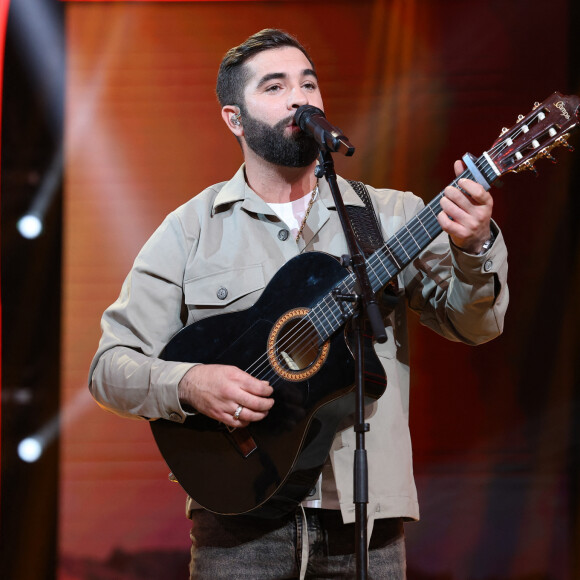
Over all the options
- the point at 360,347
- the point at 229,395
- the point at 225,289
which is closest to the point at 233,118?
the point at 225,289

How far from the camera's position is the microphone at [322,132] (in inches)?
68.7

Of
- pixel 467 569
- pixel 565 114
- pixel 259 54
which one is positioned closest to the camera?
pixel 565 114

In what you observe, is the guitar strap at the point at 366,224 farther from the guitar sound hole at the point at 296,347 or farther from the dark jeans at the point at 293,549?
the dark jeans at the point at 293,549

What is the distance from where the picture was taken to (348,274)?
2.05m

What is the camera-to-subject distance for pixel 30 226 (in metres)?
3.51

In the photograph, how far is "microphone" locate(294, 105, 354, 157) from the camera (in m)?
1.75

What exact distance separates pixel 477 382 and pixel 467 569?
2.68ft

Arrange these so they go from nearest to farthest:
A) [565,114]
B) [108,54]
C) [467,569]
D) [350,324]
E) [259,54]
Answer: [565,114], [350,324], [259,54], [467,569], [108,54]

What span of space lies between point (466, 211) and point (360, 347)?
41 cm

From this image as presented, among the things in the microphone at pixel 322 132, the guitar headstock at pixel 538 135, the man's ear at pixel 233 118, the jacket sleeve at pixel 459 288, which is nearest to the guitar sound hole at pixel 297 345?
the jacket sleeve at pixel 459 288

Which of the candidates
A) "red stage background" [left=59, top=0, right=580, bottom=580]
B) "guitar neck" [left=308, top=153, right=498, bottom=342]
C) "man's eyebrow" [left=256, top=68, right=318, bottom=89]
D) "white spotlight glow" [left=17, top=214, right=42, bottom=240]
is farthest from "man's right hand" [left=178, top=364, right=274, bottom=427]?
"white spotlight glow" [left=17, top=214, right=42, bottom=240]

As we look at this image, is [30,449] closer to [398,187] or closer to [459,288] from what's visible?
[398,187]

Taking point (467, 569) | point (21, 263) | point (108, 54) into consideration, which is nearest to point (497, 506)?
point (467, 569)

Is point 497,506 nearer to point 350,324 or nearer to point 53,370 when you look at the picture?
point 350,324
